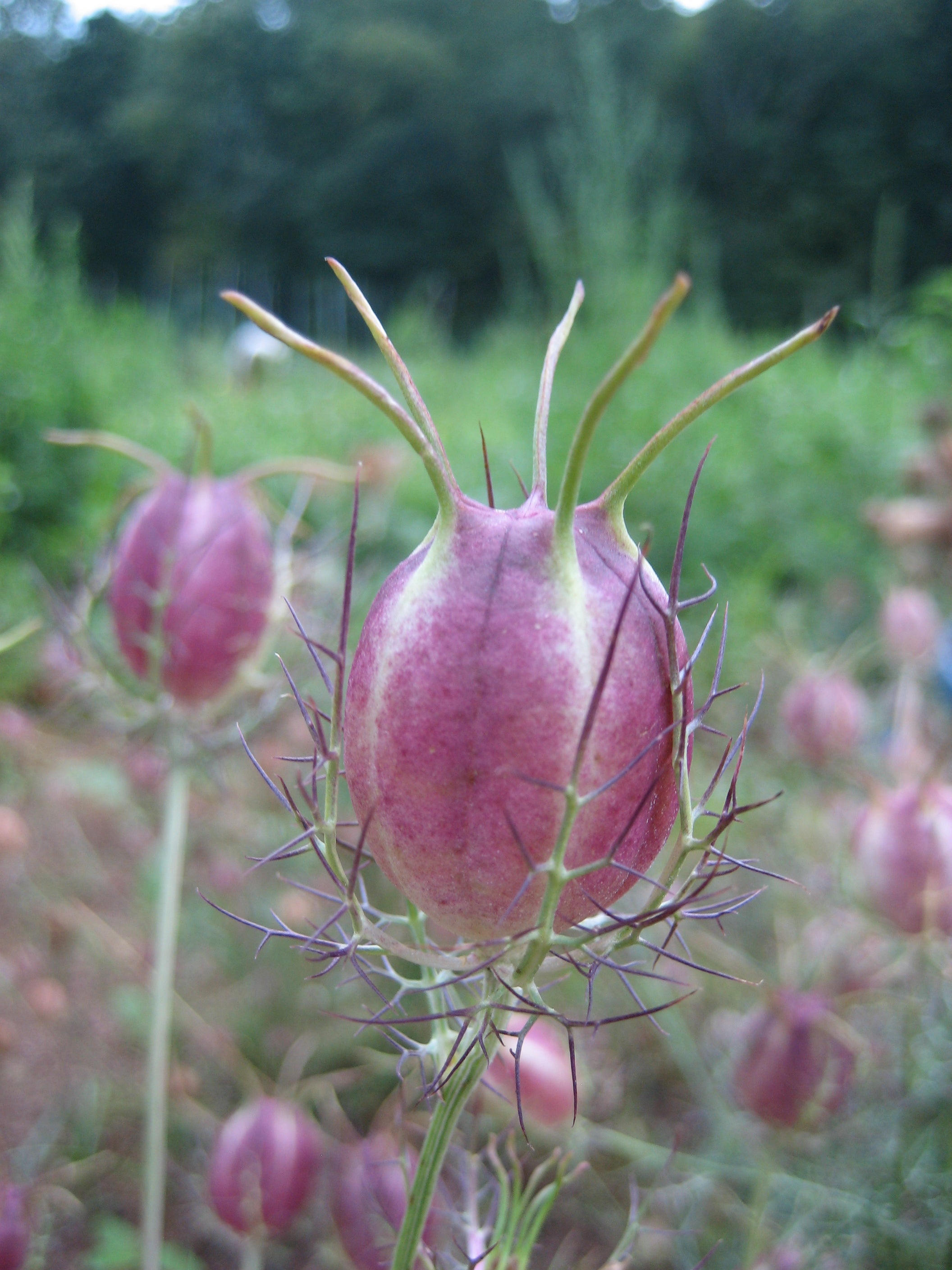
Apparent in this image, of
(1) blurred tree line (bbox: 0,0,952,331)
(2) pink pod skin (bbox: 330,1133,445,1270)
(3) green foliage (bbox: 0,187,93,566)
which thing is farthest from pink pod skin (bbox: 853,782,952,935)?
(1) blurred tree line (bbox: 0,0,952,331)

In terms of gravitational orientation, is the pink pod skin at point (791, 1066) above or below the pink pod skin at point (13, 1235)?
above

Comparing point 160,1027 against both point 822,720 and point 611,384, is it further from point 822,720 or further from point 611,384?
point 822,720

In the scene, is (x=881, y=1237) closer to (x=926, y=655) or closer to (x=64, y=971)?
(x=926, y=655)

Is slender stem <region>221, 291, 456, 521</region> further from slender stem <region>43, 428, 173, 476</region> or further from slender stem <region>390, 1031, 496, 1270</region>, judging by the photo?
slender stem <region>43, 428, 173, 476</region>

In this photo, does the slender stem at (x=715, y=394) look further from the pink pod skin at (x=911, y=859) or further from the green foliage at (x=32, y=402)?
the green foliage at (x=32, y=402)

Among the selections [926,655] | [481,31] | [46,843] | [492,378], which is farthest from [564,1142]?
[481,31]

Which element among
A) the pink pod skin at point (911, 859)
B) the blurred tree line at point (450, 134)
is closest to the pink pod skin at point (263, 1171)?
the pink pod skin at point (911, 859)
